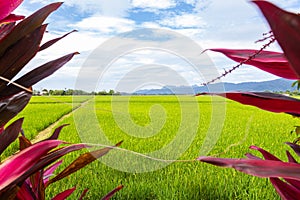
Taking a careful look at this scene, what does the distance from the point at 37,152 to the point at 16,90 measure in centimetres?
10

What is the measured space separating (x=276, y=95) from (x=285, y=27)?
16cm

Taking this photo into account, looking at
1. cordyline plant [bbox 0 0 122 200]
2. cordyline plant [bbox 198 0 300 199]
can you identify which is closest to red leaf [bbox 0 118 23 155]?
cordyline plant [bbox 0 0 122 200]

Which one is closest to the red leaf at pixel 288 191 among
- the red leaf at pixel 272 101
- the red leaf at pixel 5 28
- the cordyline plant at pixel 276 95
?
the cordyline plant at pixel 276 95

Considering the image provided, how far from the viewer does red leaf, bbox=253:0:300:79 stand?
0.16m

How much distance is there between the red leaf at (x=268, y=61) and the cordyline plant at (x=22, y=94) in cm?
17

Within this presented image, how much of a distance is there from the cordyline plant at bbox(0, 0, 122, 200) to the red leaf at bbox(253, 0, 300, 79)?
0.20 meters

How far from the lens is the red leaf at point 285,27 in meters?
0.16

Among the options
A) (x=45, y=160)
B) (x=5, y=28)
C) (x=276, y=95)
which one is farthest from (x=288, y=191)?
(x=5, y=28)

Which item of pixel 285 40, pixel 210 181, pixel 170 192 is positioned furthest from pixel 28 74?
pixel 210 181

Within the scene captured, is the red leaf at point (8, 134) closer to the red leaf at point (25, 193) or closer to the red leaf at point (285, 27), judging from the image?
the red leaf at point (25, 193)

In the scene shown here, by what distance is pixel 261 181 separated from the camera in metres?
2.52

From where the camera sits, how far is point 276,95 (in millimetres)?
310

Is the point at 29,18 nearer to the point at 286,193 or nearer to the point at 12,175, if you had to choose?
the point at 12,175

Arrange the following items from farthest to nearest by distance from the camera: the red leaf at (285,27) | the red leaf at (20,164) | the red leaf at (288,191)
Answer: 1. the red leaf at (288,191)
2. the red leaf at (20,164)
3. the red leaf at (285,27)
